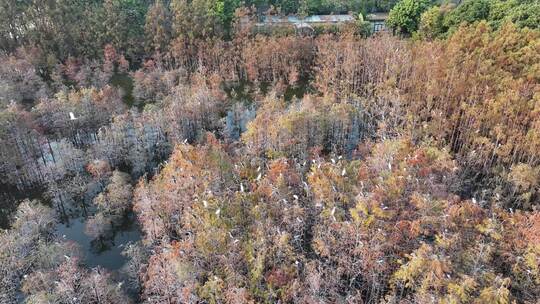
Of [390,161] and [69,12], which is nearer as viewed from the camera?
[390,161]

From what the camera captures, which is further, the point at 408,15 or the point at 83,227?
the point at 408,15

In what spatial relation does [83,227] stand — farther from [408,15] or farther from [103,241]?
[408,15]

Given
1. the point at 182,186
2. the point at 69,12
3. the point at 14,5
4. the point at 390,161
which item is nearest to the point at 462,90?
the point at 390,161

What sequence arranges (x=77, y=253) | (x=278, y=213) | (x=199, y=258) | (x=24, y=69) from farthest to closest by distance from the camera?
(x=24, y=69) < (x=77, y=253) < (x=278, y=213) < (x=199, y=258)

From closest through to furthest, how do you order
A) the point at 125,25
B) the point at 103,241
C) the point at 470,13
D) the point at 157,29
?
the point at 103,241
the point at 470,13
the point at 157,29
the point at 125,25

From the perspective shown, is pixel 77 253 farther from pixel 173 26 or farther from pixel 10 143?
pixel 173 26

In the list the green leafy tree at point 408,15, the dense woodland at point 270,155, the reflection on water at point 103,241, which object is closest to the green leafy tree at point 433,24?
the dense woodland at point 270,155

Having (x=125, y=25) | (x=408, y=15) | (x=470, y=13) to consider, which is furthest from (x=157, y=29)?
(x=470, y=13)

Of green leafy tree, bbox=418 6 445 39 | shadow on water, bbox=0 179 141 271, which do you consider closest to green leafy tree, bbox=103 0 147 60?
shadow on water, bbox=0 179 141 271

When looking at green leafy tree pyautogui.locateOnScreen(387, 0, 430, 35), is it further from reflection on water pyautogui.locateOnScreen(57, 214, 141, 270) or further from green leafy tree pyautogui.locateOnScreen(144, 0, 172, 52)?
reflection on water pyautogui.locateOnScreen(57, 214, 141, 270)
